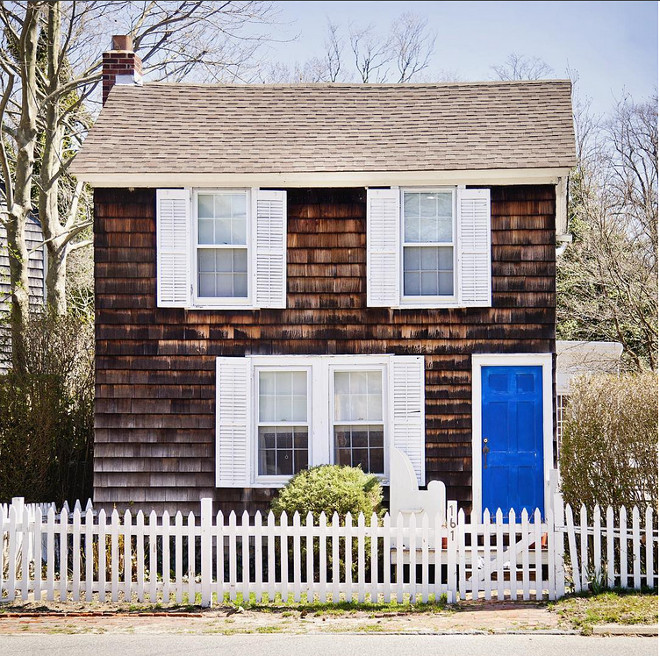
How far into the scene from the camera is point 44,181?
20938 mm

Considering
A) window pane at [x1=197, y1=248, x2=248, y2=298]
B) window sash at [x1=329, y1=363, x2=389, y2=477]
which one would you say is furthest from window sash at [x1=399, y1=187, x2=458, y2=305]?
window pane at [x1=197, y1=248, x2=248, y2=298]

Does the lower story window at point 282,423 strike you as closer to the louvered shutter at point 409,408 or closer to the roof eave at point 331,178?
the louvered shutter at point 409,408

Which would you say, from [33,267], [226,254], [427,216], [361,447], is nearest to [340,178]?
[427,216]

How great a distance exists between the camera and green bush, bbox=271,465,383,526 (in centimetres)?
1204

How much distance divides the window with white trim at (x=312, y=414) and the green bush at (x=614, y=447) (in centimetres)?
221

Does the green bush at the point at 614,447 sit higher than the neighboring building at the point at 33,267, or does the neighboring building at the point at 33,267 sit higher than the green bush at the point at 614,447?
the neighboring building at the point at 33,267

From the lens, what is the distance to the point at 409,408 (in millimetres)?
13508

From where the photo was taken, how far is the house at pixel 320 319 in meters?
13.5

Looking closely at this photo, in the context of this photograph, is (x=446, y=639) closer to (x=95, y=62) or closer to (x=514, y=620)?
(x=514, y=620)

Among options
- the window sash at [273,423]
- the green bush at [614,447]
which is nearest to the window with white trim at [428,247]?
the window sash at [273,423]

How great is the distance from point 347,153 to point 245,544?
6.02 m

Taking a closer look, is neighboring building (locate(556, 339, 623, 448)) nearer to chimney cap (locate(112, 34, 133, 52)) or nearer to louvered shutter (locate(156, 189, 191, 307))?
louvered shutter (locate(156, 189, 191, 307))

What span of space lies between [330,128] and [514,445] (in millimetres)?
5476

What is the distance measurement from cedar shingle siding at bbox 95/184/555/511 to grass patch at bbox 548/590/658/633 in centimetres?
349
